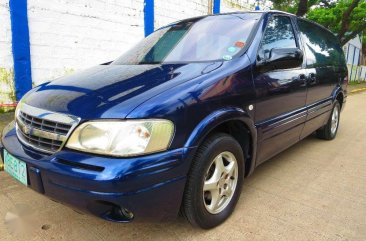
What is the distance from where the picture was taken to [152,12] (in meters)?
7.80

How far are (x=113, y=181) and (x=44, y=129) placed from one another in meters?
0.64

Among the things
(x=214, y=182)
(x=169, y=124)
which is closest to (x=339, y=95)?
(x=214, y=182)

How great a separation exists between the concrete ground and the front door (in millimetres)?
380

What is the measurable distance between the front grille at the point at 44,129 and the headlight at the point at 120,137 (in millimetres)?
89

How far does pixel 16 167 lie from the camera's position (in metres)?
2.21

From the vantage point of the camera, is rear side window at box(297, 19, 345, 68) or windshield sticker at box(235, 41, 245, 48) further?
rear side window at box(297, 19, 345, 68)

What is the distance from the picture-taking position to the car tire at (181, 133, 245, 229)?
2.17 m

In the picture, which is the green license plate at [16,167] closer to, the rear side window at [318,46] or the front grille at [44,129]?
the front grille at [44,129]

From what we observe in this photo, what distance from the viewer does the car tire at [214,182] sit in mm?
2172

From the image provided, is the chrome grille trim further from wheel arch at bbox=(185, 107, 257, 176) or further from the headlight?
wheel arch at bbox=(185, 107, 257, 176)

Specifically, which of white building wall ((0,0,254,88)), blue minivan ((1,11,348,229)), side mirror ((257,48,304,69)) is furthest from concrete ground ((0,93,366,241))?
white building wall ((0,0,254,88))

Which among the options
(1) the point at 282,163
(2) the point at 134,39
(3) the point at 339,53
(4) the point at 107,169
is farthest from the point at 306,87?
(2) the point at 134,39

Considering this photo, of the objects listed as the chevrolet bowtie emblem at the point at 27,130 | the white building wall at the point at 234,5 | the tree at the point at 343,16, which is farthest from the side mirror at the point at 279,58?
the tree at the point at 343,16

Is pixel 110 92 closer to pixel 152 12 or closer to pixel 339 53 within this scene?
pixel 339 53
